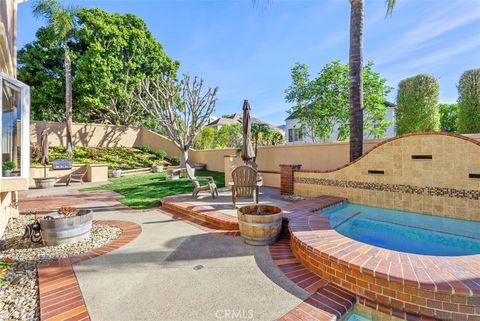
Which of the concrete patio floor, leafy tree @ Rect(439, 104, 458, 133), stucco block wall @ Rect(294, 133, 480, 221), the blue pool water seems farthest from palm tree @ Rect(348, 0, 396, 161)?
leafy tree @ Rect(439, 104, 458, 133)

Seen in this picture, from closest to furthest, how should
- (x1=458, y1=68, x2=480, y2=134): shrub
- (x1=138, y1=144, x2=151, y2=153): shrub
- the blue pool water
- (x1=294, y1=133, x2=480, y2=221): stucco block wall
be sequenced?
the blue pool water → (x1=294, y1=133, x2=480, y2=221): stucco block wall → (x1=458, y1=68, x2=480, y2=134): shrub → (x1=138, y1=144, x2=151, y2=153): shrub

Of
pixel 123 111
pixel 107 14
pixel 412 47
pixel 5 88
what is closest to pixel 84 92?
pixel 123 111

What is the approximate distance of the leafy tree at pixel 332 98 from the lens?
532 inches

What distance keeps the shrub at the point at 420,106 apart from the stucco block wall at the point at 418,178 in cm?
606

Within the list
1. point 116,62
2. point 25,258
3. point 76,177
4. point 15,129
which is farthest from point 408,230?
point 116,62

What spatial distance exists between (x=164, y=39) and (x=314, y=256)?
85.2ft

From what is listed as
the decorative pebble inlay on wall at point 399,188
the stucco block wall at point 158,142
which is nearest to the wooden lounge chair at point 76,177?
the stucco block wall at point 158,142

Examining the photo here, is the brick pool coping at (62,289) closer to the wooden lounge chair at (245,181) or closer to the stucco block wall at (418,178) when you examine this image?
the wooden lounge chair at (245,181)

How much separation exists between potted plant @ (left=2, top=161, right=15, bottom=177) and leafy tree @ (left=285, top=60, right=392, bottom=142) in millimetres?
14290

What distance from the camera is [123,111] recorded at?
22.1 meters

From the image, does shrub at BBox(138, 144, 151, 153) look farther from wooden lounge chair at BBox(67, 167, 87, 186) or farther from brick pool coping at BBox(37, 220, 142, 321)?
brick pool coping at BBox(37, 220, 142, 321)

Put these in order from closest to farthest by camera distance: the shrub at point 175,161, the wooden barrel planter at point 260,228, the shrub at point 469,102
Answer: the wooden barrel planter at point 260,228
the shrub at point 469,102
the shrub at point 175,161

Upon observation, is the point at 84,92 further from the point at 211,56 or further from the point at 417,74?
the point at 417,74

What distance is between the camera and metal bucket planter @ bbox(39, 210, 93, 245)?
13.7 ft
